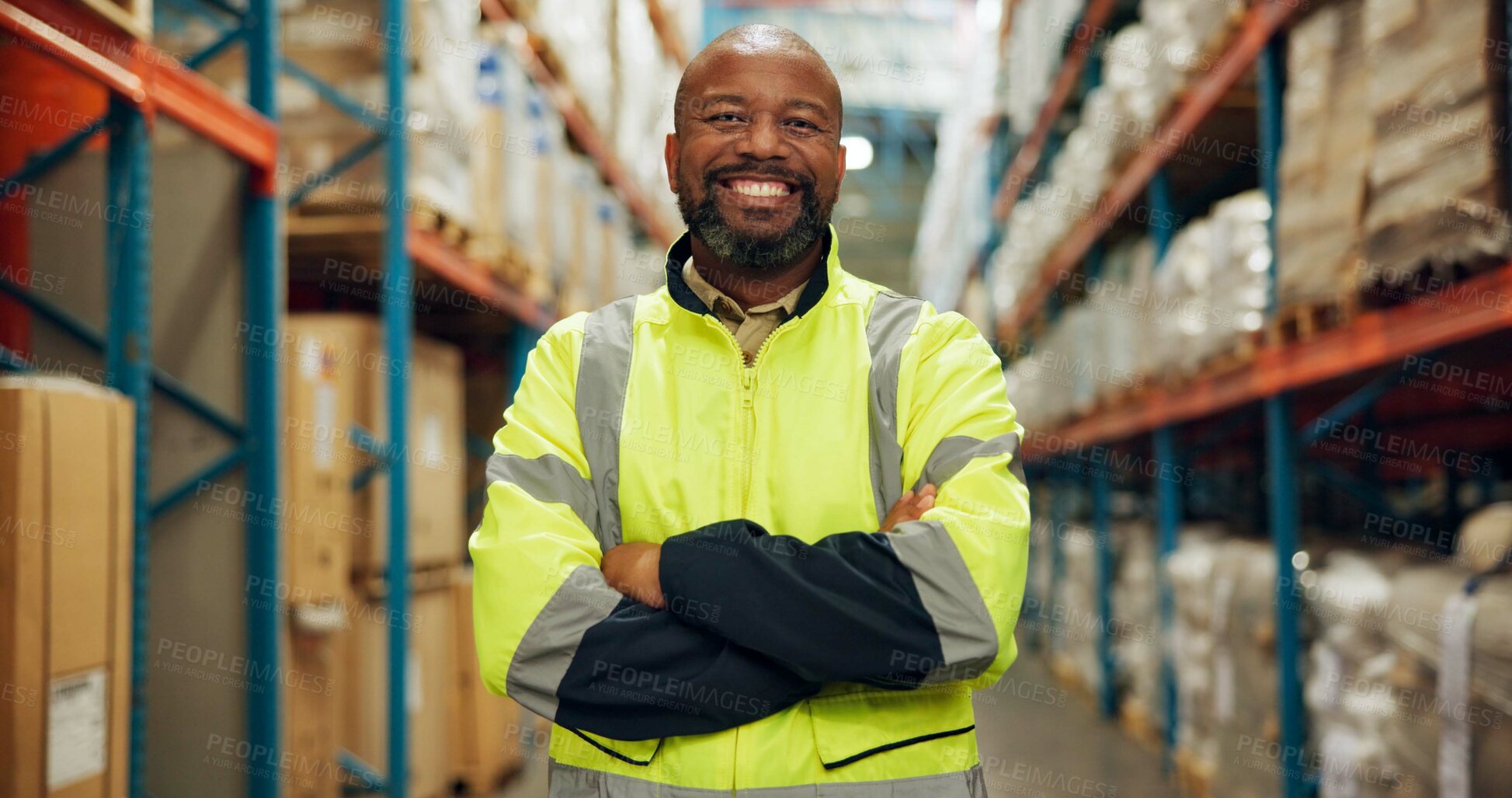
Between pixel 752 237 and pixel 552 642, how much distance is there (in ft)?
2.17

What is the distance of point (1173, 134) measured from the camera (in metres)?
5.52

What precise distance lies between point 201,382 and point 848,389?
256cm

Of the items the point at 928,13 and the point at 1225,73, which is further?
the point at 928,13

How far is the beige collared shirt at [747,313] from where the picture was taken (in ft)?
6.04

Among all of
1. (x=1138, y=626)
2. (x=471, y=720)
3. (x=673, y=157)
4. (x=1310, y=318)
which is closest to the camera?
(x=673, y=157)

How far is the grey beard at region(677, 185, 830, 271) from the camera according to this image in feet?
5.83

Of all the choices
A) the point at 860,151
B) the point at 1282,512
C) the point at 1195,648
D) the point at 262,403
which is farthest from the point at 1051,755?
the point at 860,151

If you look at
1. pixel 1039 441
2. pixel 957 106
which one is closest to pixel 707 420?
pixel 1039 441

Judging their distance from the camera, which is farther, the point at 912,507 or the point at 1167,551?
the point at 1167,551

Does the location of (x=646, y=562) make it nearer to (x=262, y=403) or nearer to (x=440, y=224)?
(x=262, y=403)

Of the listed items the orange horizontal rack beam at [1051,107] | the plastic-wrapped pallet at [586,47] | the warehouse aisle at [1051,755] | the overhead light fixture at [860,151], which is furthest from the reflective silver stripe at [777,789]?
the overhead light fixture at [860,151]

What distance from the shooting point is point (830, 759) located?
5.07 ft

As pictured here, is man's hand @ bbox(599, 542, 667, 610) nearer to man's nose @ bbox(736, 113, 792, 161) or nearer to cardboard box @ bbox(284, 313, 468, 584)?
man's nose @ bbox(736, 113, 792, 161)

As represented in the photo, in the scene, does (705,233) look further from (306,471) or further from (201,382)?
(306,471)
